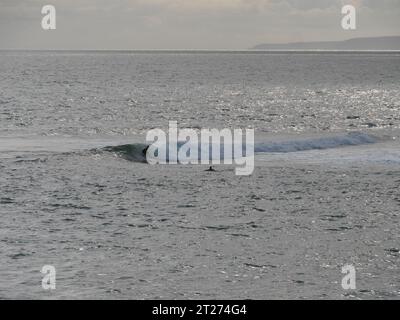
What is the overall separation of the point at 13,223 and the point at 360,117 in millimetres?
51598

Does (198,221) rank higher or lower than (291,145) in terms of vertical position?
lower

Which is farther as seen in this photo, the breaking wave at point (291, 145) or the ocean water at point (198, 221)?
the breaking wave at point (291, 145)

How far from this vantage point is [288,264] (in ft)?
58.6

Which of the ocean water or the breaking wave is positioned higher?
the breaking wave

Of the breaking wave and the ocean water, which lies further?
the breaking wave

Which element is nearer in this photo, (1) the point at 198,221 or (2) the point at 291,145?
(1) the point at 198,221

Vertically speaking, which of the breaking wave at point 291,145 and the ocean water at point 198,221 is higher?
the breaking wave at point 291,145
